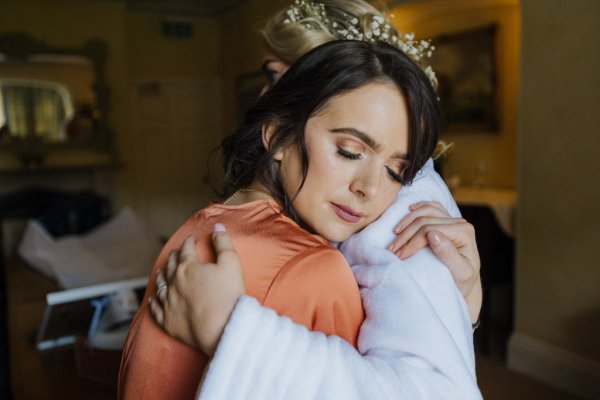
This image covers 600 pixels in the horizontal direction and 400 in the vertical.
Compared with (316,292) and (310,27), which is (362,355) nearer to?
(316,292)

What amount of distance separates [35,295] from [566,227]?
2.85 metres

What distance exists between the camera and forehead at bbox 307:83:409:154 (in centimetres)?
79

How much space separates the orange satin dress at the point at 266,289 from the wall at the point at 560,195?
101 inches

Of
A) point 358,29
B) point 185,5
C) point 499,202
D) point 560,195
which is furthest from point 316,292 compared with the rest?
point 185,5

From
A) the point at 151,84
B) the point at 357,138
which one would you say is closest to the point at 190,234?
the point at 357,138

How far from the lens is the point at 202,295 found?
71cm

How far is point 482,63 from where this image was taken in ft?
15.3

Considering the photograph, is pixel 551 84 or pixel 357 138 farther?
pixel 551 84

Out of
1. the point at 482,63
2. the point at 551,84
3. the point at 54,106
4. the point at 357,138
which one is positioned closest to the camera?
the point at 357,138

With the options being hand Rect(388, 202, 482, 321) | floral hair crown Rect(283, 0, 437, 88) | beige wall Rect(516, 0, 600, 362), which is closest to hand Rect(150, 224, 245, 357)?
hand Rect(388, 202, 482, 321)

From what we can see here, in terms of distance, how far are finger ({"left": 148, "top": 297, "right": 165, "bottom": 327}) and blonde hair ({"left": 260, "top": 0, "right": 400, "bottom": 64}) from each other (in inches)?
29.9

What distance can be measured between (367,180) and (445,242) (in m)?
0.16

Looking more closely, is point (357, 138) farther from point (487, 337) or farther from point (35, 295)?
point (487, 337)

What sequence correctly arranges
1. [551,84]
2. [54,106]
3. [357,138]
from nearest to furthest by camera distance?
[357,138]
[551,84]
[54,106]
